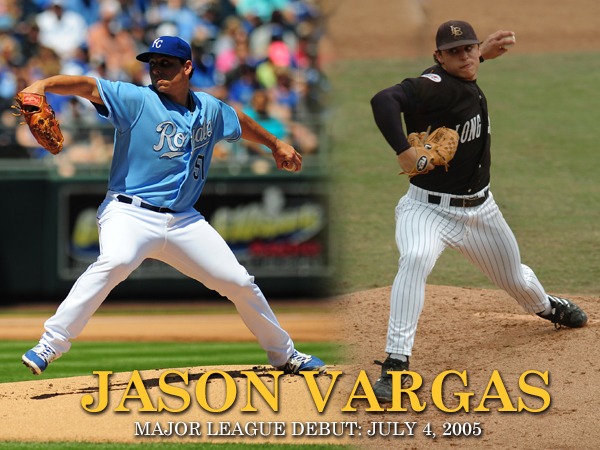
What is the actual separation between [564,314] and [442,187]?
0.90 m

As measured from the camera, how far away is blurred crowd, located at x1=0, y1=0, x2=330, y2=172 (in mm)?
8969

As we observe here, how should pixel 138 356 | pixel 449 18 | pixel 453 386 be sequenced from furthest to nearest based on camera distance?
pixel 449 18, pixel 138 356, pixel 453 386

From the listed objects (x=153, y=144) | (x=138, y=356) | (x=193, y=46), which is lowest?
(x=138, y=356)

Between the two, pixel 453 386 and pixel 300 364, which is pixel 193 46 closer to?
pixel 300 364

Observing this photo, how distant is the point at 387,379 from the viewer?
353 cm

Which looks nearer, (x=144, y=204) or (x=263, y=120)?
(x=144, y=204)

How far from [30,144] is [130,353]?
9.92ft

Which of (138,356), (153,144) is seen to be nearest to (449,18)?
(138,356)

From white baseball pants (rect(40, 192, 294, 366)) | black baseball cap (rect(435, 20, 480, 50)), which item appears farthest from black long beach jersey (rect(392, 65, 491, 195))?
white baseball pants (rect(40, 192, 294, 366))

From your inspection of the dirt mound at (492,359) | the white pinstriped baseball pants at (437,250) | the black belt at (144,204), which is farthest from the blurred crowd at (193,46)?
the black belt at (144,204)

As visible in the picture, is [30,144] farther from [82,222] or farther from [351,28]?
[351,28]

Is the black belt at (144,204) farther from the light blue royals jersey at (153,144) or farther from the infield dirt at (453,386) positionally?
the infield dirt at (453,386)

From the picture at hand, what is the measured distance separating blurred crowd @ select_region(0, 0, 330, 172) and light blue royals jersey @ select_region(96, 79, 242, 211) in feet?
15.1

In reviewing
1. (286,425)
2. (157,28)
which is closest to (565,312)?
(286,425)
